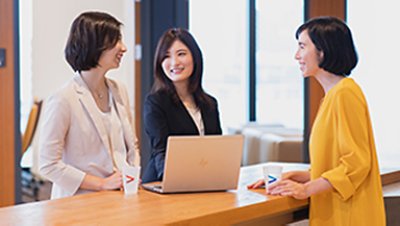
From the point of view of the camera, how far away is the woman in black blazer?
2.27m

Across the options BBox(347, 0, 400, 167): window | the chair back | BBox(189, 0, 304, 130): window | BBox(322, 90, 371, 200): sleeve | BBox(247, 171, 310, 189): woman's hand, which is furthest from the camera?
BBox(189, 0, 304, 130): window

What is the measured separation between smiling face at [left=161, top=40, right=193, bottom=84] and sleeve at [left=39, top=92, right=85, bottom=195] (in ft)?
1.69

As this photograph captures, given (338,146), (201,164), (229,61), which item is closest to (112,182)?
(201,164)

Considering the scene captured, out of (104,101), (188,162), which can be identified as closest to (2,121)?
(104,101)

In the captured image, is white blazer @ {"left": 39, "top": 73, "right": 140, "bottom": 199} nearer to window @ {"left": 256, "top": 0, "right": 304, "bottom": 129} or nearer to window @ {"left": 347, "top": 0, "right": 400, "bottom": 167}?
window @ {"left": 347, "top": 0, "right": 400, "bottom": 167}

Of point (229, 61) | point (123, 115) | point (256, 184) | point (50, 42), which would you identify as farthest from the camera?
point (229, 61)

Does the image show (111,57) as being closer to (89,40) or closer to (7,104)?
(89,40)

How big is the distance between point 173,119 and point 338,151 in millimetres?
767

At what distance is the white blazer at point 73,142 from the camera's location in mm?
1982

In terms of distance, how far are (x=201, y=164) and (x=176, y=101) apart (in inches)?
21.1

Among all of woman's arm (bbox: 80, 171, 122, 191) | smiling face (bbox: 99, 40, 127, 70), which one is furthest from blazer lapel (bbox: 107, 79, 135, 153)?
woman's arm (bbox: 80, 171, 122, 191)

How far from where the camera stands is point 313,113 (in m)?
3.27

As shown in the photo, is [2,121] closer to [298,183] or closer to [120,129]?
[120,129]

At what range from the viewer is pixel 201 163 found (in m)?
1.83
